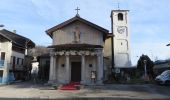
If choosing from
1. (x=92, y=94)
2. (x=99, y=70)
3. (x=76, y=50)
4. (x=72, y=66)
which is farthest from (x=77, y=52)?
(x=92, y=94)

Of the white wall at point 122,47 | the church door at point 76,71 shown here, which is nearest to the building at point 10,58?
the church door at point 76,71

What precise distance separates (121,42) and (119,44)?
0.49m

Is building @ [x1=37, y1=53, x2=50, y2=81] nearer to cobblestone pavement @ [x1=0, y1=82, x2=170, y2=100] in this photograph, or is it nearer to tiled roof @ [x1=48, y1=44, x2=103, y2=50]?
tiled roof @ [x1=48, y1=44, x2=103, y2=50]

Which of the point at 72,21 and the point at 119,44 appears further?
the point at 119,44

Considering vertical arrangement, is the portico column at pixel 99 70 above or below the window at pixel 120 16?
below

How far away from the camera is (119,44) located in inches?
2127

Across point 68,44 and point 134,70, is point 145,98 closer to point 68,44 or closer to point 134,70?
point 68,44

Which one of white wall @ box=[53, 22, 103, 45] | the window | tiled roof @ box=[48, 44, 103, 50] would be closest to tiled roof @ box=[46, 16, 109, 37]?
white wall @ box=[53, 22, 103, 45]

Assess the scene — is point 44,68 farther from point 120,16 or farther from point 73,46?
point 120,16

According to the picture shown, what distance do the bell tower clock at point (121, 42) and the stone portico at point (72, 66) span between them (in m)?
15.9

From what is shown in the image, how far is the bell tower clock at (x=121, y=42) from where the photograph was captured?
176ft

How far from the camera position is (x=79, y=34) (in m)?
38.2

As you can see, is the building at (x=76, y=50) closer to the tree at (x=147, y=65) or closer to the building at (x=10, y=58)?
the building at (x=10, y=58)

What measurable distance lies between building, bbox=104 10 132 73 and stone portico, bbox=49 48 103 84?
50.8 ft
